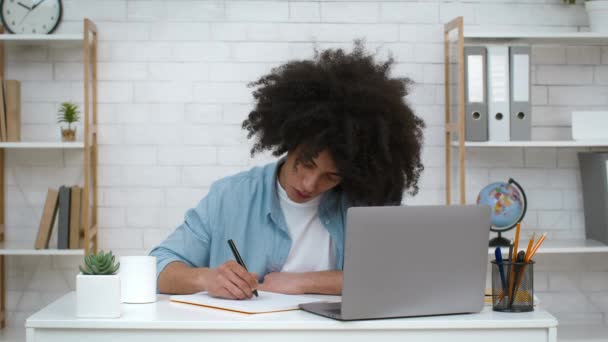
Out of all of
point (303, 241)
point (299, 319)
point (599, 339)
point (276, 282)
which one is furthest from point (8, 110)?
point (599, 339)

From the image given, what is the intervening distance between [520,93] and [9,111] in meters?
2.14

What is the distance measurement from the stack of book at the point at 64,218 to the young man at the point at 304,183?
1.36 m

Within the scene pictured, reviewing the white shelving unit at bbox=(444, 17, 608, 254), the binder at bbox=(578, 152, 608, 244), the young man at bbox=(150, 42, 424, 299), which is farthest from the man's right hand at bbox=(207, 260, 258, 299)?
the binder at bbox=(578, 152, 608, 244)

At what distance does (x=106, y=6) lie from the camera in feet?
12.2

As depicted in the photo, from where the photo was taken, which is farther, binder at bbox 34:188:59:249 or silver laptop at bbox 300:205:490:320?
binder at bbox 34:188:59:249

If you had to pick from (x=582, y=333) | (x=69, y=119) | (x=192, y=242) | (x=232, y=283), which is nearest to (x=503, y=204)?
(x=582, y=333)

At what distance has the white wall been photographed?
12.2ft

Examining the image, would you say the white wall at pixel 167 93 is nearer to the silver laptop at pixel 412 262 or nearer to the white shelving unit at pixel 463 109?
the white shelving unit at pixel 463 109

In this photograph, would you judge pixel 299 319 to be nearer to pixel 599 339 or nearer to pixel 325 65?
pixel 325 65

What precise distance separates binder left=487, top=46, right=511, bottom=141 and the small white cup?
2.12 metres

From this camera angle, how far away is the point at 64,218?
137 inches

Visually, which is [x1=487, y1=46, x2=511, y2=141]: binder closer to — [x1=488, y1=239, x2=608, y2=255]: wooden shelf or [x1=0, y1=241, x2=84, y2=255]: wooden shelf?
[x1=488, y1=239, x2=608, y2=255]: wooden shelf

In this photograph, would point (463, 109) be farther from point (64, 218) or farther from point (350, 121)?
point (64, 218)

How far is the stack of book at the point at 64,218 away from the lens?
Answer: 348cm
